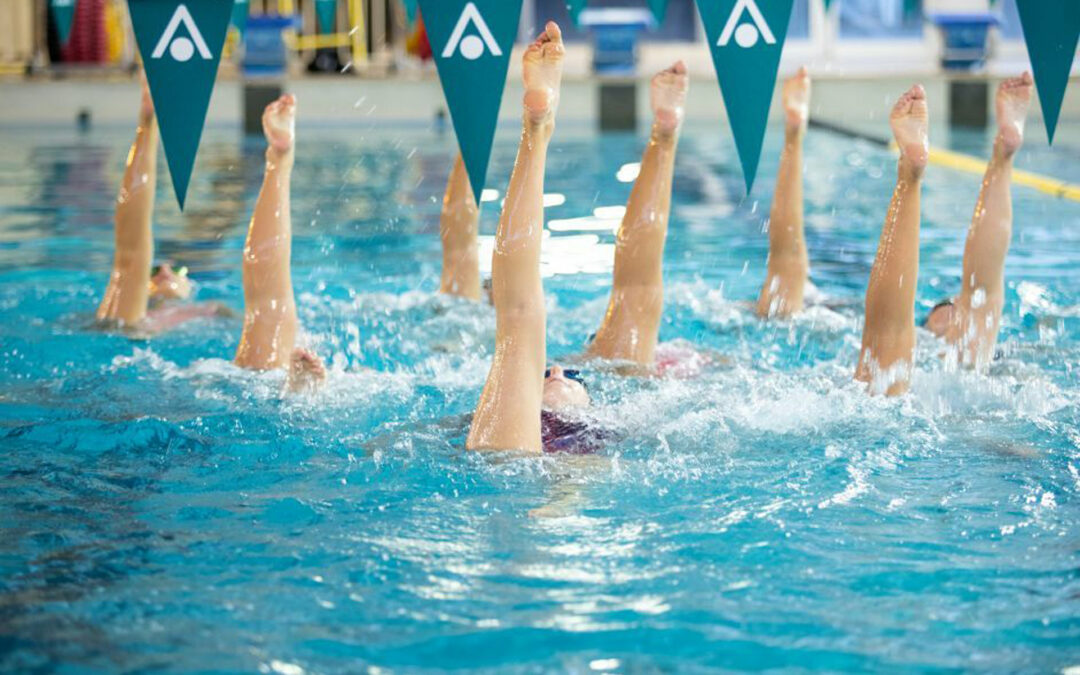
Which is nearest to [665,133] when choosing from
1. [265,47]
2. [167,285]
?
[167,285]

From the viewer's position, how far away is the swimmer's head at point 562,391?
10.7 ft

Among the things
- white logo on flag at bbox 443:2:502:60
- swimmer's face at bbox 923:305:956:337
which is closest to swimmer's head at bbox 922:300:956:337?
swimmer's face at bbox 923:305:956:337

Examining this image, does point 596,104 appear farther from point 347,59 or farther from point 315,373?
point 315,373

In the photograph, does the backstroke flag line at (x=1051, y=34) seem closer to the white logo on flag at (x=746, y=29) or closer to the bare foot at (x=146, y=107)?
the white logo on flag at (x=746, y=29)

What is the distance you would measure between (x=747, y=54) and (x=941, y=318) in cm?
123

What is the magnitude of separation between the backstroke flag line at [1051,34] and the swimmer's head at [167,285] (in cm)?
Answer: 314

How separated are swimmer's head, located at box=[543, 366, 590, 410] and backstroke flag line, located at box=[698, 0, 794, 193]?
680 millimetres

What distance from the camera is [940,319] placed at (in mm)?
4191

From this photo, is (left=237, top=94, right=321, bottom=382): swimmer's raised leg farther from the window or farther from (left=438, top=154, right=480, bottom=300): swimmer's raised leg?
the window

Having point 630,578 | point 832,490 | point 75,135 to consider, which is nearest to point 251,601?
point 630,578

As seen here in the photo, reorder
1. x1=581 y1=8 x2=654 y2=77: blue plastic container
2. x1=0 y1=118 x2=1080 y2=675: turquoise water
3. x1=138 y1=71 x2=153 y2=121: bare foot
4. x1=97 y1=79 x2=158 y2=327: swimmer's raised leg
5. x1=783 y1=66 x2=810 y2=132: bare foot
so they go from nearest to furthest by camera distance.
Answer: x1=0 y1=118 x2=1080 y2=675: turquoise water < x1=138 y1=71 x2=153 y2=121: bare foot < x1=97 y1=79 x2=158 y2=327: swimmer's raised leg < x1=783 y1=66 x2=810 y2=132: bare foot < x1=581 y1=8 x2=654 y2=77: blue plastic container

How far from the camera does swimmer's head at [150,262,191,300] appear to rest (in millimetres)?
4961

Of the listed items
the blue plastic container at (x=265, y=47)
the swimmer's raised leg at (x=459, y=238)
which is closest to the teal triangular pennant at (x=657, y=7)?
the swimmer's raised leg at (x=459, y=238)

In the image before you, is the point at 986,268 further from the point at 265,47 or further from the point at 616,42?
the point at 616,42
